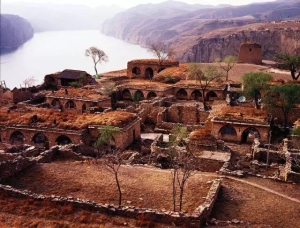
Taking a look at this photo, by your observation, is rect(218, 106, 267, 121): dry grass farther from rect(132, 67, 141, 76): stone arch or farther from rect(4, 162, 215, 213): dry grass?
rect(132, 67, 141, 76): stone arch

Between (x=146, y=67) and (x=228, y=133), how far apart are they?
31.2 m

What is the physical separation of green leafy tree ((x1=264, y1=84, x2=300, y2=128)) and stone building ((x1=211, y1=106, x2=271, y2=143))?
1703mm

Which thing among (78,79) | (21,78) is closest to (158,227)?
(78,79)

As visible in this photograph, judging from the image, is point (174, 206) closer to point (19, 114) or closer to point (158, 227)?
point (158, 227)

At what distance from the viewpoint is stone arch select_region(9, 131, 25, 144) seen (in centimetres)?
2723

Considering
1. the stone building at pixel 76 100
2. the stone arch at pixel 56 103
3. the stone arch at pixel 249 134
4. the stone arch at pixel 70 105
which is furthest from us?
the stone arch at pixel 56 103

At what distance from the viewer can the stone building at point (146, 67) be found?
57312 mm

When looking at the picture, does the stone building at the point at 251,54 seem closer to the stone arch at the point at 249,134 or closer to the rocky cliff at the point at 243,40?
the rocky cliff at the point at 243,40

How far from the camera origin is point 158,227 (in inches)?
502

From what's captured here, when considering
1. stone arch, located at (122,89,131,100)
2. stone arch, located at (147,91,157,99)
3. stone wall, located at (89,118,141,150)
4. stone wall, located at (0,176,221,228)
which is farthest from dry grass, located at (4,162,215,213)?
stone arch, located at (122,89,131,100)

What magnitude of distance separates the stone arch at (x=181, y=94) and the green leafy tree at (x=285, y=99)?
13816 millimetres

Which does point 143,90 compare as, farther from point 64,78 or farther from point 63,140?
point 63,140

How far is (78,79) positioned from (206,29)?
113 meters

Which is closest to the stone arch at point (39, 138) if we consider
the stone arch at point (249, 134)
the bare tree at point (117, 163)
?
the bare tree at point (117, 163)
